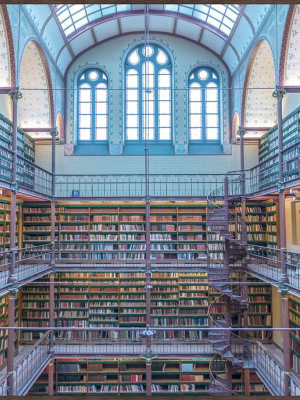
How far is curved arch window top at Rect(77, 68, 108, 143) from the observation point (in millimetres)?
12227

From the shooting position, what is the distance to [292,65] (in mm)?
7535

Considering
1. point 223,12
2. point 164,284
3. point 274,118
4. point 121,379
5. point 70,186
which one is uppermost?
point 223,12

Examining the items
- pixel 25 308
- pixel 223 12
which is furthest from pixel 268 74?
pixel 25 308

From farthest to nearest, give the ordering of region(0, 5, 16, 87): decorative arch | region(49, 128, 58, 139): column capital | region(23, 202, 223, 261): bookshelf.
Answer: region(23, 202, 223, 261): bookshelf
region(49, 128, 58, 139): column capital
region(0, 5, 16, 87): decorative arch

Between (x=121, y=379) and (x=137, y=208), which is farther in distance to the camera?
(x=137, y=208)

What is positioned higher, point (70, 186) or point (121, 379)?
point (70, 186)

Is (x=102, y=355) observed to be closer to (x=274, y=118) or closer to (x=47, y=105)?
(x=47, y=105)

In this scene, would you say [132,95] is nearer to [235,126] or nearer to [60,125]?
[60,125]

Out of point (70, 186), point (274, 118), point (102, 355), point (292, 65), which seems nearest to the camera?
point (292, 65)

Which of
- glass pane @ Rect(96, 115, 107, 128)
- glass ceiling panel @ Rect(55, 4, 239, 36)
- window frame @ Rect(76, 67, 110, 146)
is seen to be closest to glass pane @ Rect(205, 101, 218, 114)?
glass ceiling panel @ Rect(55, 4, 239, 36)

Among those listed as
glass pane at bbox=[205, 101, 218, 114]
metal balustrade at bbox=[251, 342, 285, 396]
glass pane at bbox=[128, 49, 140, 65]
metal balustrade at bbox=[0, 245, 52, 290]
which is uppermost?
glass pane at bbox=[128, 49, 140, 65]

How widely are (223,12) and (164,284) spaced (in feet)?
25.6

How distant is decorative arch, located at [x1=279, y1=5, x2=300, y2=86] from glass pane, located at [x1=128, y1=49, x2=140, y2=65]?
586cm

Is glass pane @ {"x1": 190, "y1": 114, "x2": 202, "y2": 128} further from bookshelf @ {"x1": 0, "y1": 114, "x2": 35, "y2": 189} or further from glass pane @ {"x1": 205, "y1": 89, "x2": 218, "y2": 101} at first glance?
bookshelf @ {"x1": 0, "y1": 114, "x2": 35, "y2": 189}
